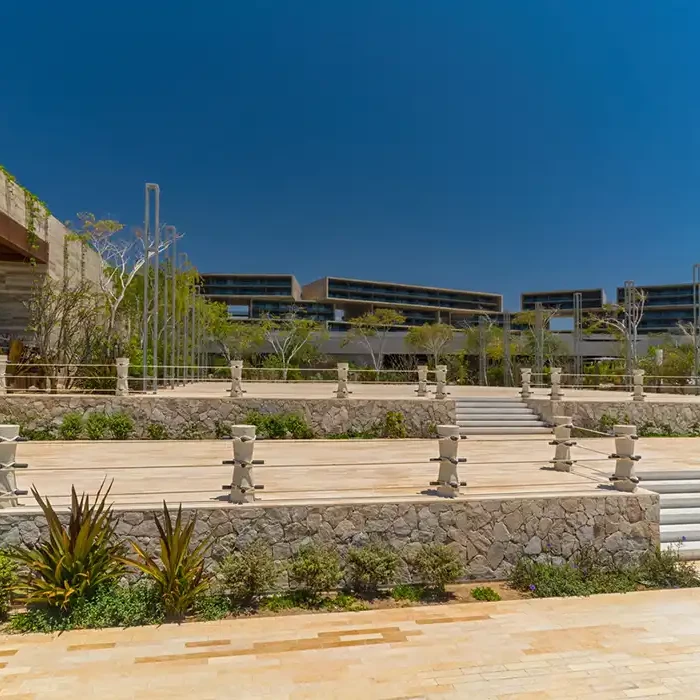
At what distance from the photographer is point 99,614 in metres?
5.52

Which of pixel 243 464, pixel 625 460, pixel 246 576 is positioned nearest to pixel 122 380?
pixel 243 464

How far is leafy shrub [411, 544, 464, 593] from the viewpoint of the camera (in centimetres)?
646

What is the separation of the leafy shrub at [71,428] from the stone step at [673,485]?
12633 mm

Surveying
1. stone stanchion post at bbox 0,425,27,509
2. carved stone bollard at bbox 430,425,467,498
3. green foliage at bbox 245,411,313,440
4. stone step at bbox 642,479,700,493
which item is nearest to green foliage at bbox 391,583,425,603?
carved stone bollard at bbox 430,425,467,498

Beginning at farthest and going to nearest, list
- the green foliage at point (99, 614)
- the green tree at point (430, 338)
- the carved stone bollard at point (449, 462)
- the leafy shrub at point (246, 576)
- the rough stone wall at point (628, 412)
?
the green tree at point (430, 338)
the rough stone wall at point (628, 412)
the carved stone bollard at point (449, 462)
the leafy shrub at point (246, 576)
the green foliage at point (99, 614)

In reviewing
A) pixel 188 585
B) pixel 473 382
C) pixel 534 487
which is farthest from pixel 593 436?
pixel 473 382

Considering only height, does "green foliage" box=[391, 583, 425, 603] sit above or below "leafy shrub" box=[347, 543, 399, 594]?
below

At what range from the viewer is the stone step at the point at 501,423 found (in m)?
15.5

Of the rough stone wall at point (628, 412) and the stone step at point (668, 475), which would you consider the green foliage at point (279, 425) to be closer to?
the rough stone wall at point (628, 412)

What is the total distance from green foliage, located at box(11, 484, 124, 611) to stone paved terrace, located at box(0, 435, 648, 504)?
2.97ft

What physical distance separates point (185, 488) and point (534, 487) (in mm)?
5265

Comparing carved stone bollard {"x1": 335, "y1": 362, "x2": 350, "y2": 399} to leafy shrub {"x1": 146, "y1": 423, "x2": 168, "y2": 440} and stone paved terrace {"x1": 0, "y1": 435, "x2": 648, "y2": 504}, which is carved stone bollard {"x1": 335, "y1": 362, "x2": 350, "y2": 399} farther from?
leafy shrub {"x1": 146, "y1": 423, "x2": 168, "y2": 440}

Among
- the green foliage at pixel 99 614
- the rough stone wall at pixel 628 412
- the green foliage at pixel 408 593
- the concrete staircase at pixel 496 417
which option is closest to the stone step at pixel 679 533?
the green foliage at pixel 408 593

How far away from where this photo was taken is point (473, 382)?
34312mm
